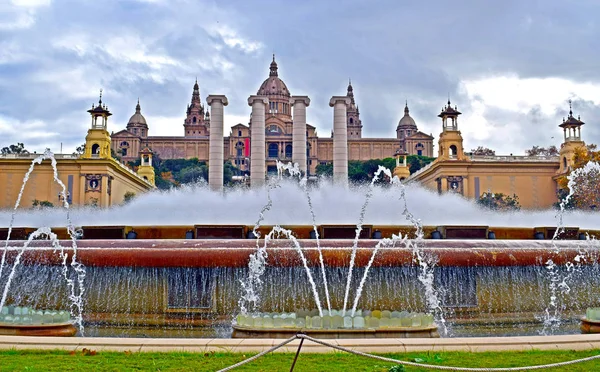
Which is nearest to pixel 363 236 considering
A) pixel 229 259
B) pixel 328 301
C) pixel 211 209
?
pixel 328 301

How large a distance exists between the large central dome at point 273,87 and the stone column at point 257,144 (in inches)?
3200

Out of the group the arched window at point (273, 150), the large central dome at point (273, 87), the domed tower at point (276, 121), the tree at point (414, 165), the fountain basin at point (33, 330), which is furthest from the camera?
the large central dome at point (273, 87)

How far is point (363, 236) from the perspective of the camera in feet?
39.1

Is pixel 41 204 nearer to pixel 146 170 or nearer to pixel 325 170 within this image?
pixel 146 170

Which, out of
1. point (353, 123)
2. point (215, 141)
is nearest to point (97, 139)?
point (215, 141)

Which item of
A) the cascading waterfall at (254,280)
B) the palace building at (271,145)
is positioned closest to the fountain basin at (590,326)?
the cascading waterfall at (254,280)

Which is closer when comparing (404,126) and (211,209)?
(211,209)

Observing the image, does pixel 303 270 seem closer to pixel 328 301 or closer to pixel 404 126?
pixel 328 301

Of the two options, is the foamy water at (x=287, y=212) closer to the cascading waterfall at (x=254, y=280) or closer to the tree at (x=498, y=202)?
the cascading waterfall at (x=254, y=280)

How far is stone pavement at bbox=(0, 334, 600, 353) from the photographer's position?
5730 millimetres

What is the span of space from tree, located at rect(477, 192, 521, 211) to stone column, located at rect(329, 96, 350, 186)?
1700 cm

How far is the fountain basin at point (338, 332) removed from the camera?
6.73m

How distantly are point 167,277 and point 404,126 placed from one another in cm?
11070

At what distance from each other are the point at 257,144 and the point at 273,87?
85.1 m
